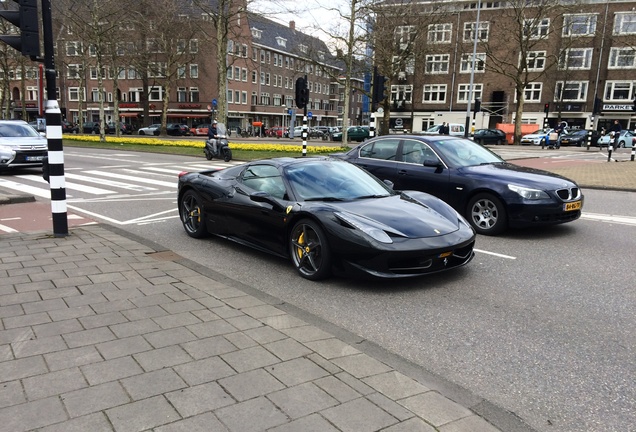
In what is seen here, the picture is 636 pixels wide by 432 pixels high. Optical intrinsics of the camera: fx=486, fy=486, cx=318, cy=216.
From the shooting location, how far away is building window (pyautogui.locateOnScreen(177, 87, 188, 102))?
232 feet

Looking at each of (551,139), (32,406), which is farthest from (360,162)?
(551,139)

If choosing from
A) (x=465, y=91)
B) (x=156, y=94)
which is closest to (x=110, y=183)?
(x=465, y=91)

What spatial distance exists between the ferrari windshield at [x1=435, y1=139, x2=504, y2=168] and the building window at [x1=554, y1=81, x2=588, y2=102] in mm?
54140

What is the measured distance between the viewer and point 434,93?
207ft

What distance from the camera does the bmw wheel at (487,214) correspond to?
7.51 metres

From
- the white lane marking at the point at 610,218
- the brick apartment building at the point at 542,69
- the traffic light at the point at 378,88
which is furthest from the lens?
the brick apartment building at the point at 542,69

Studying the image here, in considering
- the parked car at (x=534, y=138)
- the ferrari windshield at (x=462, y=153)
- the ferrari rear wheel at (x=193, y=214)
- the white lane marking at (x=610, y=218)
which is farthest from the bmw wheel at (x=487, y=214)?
the parked car at (x=534, y=138)

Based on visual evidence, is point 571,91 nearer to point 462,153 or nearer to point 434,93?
point 434,93

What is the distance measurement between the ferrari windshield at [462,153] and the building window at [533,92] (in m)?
54.7

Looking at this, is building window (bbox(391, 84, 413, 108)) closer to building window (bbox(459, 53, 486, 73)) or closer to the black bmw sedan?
building window (bbox(459, 53, 486, 73))

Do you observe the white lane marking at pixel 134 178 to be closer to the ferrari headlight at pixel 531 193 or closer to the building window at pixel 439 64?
the ferrari headlight at pixel 531 193

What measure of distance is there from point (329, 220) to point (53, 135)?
13.4 feet

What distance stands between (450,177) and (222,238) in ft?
12.8

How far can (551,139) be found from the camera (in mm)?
39875
